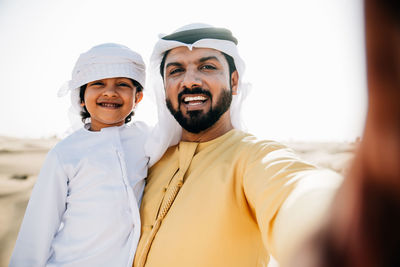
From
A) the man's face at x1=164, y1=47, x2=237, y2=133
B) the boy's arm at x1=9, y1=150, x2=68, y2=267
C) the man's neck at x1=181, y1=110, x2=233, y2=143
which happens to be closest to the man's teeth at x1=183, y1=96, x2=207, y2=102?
the man's face at x1=164, y1=47, x2=237, y2=133

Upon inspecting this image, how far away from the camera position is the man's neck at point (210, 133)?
2.17 m

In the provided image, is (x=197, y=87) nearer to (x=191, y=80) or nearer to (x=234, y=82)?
(x=191, y=80)

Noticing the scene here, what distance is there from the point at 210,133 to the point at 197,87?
357 mm

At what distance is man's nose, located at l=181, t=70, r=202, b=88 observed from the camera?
2.09m

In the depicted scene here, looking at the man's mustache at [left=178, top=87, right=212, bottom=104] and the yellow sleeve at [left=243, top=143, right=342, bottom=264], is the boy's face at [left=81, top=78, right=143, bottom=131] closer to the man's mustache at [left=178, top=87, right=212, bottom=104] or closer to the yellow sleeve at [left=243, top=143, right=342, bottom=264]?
the man's mustache at [left=178, top=87, right=212, bottom=104]

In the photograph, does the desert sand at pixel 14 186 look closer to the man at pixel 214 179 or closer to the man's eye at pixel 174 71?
the man at pixel 214 179

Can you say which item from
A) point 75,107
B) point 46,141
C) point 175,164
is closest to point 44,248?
point 175,164

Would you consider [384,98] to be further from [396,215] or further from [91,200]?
[91,200]

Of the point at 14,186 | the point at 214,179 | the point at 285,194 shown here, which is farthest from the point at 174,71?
the point at 14,186

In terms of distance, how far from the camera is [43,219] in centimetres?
177

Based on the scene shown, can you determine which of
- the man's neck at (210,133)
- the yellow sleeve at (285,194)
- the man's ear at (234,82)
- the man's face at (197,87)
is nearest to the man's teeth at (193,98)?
the man's face at (197,87)

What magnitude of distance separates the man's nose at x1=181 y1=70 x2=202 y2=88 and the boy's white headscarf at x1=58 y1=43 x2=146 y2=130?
0.44m

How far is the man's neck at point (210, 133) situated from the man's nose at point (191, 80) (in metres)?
0.34

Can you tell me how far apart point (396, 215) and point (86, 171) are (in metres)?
1.81
